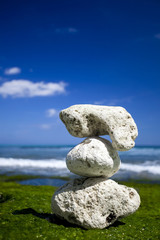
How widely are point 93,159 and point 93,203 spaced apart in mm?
1310

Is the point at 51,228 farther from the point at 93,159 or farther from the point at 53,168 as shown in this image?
the point at 53,168

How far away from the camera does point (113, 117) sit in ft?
22.4

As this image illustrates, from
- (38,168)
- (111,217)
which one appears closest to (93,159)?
(111,217)

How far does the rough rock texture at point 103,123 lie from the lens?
21.9 feet

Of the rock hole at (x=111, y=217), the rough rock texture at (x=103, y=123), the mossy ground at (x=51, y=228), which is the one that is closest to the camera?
the mossy ground at (x=51, y=228)

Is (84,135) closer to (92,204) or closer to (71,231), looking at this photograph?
(92,204)

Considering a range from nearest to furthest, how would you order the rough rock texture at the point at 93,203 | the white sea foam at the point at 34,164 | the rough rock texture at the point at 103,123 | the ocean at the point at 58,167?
the rough rock texture at the point at 93,203, the rough rock texture at the point at 103,123, the ocean at the point at 58,167, the white sea foam at the point at 34,164

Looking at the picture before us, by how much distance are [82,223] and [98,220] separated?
48 centimetres

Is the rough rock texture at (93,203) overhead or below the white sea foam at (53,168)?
overhead

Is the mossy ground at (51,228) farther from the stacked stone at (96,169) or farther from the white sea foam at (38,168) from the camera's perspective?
the white sea foam at (38,168)

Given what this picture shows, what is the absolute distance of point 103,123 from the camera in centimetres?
695

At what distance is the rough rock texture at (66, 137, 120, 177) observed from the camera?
633 cm

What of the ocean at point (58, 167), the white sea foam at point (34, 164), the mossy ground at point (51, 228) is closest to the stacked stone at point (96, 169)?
the mossy ground at point (51, 228)

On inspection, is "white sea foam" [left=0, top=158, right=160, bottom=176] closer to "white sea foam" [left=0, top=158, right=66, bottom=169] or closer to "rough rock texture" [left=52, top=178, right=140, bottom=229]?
"white sea foam" [left=0, top=158, right=66, bottom=169]
